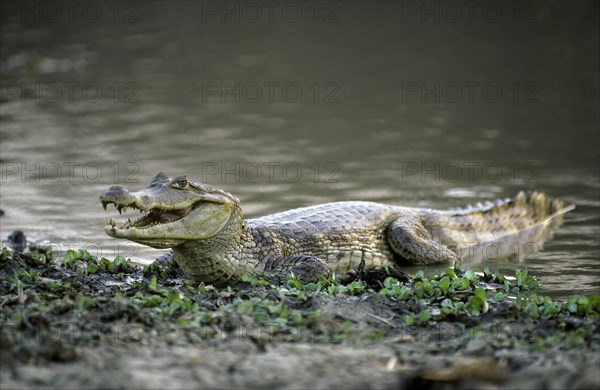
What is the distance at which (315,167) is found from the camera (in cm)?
1192

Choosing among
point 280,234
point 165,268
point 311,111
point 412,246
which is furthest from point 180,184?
point 311,111

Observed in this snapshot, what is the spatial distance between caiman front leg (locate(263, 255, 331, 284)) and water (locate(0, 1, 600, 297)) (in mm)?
1735

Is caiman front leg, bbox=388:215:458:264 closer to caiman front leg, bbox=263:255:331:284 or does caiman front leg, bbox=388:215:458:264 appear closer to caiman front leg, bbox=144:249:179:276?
caiman front leg, bbox=263:255:331:284

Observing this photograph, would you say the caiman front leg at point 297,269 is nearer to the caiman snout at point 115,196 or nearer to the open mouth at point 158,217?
the open mouth at point 158,217

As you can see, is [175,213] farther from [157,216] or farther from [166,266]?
[166,266]

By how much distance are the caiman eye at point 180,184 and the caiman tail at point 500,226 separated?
2815 millimetres

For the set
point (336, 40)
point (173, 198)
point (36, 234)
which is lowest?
point (36, 234)

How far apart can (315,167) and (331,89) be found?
554 centimetres

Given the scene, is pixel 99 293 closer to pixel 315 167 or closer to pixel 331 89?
pixel 315 167

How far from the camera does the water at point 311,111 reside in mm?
10688

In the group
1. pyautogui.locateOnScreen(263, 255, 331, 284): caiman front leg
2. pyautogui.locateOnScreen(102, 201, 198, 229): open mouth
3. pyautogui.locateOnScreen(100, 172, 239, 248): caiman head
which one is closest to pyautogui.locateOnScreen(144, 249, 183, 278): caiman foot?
pyautogui.locateOnScreen(100, 172, 239, 248): caiman head

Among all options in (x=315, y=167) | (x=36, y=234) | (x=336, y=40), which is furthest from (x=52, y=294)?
(x=336, y=40)

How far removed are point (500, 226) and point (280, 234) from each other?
3170mm

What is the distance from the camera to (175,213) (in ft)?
22.8
